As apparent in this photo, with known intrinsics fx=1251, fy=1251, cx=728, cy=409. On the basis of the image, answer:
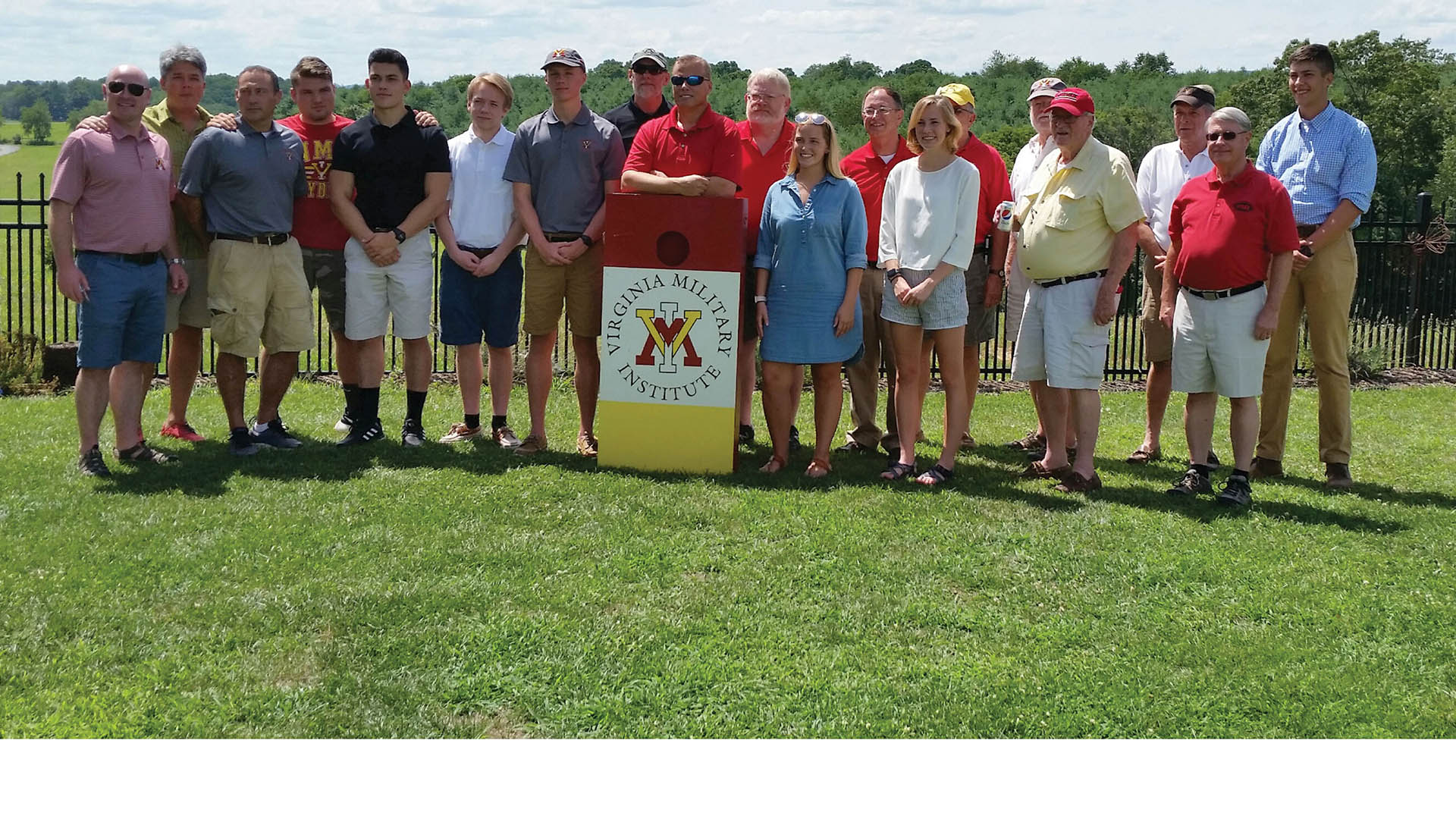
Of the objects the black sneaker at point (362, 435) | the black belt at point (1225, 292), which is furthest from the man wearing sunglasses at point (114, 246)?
the black belt at point (1225, 292)

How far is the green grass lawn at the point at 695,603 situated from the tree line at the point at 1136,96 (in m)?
2.81

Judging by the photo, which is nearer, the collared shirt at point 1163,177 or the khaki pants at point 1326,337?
the khaki pants at point 1326,337

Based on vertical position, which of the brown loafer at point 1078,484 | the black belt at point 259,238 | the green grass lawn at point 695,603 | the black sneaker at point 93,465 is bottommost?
the green grass lawn at point 695,603

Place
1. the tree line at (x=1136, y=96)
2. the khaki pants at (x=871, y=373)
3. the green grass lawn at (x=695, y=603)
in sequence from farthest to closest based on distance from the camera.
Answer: the tree line at (x=1136, y=96) < the khaki pants at (x=871, y=373) < the green grass lawn at (x=695, y=603)

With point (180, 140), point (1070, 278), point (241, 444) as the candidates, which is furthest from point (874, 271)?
point (180, 140)

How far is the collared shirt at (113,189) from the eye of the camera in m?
6.54

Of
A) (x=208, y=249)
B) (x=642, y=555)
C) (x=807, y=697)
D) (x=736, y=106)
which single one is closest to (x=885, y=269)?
(x=642, y=555)

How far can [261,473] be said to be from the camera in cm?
686

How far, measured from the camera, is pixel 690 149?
6.98 metres

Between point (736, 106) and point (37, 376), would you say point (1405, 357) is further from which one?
point (736, 106)

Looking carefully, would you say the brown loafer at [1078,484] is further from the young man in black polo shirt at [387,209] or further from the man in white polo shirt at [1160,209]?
the young man in black polo shirt at [387,209]

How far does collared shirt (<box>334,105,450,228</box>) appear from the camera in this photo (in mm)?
7355

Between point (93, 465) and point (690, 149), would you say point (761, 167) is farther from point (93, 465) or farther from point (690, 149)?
point (93, 465)

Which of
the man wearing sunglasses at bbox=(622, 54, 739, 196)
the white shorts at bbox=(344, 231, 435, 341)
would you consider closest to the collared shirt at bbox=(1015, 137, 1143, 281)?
the man wearing sunglasses at bbox=(622, 54, 739, 196)
